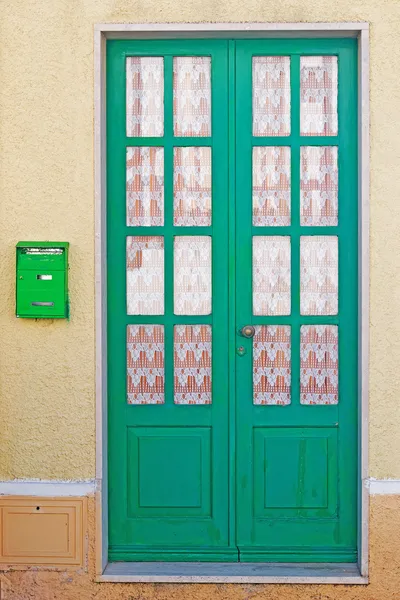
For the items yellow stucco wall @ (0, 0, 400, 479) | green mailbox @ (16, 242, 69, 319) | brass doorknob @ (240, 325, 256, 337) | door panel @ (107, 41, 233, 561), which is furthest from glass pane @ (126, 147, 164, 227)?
brass doorknob @ (240, 325, 256, 337)

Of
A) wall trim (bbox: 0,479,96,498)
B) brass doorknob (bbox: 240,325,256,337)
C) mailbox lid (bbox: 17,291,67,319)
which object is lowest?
wall trim (bbox: 0,479,96,498)

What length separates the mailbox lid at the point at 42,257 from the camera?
402cm

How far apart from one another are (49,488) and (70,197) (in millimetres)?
1594

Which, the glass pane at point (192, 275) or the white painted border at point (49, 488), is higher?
the glass pane at point (192, 275)

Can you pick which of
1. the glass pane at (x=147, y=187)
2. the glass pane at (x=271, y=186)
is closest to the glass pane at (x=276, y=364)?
the glass pane at (x=271, y=186)

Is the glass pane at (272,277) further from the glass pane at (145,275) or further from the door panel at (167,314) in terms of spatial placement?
the glass pane at (145,275)

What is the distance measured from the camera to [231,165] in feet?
13.8

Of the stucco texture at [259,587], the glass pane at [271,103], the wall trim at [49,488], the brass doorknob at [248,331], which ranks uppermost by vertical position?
the glass pane at [271,103]

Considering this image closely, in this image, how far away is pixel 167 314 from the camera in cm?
422

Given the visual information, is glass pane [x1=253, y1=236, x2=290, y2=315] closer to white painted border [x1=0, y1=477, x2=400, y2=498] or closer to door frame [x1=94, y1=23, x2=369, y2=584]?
door frame [x1=94, y1=23, x2=369, y2=584]

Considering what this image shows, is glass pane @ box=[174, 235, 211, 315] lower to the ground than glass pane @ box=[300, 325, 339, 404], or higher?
higher

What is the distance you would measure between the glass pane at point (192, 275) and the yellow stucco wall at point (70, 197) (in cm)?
48

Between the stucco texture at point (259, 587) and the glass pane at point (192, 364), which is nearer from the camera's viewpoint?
the stucco texture at point (259, 587)

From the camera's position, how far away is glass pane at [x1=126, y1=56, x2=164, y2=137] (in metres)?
4.20
